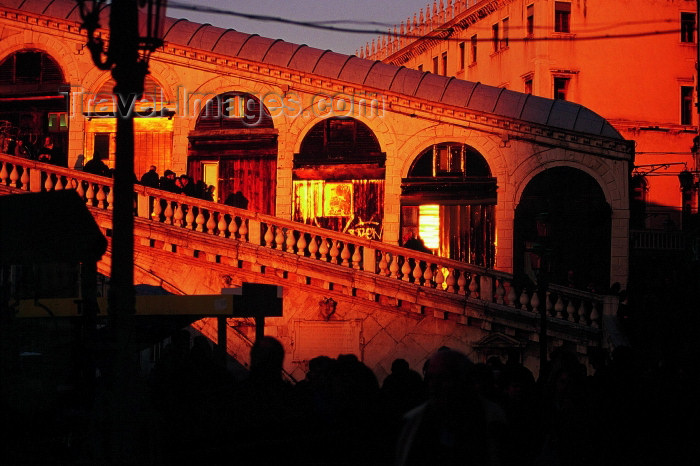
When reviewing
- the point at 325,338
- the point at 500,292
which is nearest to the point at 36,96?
the point at 325,338

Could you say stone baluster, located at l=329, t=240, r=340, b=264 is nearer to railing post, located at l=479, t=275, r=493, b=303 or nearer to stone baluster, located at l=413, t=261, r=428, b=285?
stone baluster, located at l=413, t=261, r=428, b=285

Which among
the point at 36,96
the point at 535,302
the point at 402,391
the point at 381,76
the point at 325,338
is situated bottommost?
the point at 325,338

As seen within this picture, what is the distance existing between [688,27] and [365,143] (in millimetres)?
34680

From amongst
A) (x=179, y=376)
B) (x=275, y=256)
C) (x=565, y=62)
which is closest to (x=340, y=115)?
(x=275, y=256)

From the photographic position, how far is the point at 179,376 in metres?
13.1

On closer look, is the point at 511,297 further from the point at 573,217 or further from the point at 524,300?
the point at 573,217

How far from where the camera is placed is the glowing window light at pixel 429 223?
29312mm

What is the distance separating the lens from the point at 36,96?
101ft

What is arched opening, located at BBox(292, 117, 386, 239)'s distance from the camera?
29.5 metres

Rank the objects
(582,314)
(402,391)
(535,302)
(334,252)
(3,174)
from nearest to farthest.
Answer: (402,391) < (535,302) < (334,252) < (3,174) < (582,314)

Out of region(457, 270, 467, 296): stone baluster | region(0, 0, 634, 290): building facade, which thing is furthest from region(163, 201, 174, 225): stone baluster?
region(457, 270, 467, 296): stone baluster

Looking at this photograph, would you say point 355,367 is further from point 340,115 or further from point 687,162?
point 687,162

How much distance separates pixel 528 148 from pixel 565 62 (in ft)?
98.6

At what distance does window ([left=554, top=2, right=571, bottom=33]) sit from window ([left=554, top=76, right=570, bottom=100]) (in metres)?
2.47
